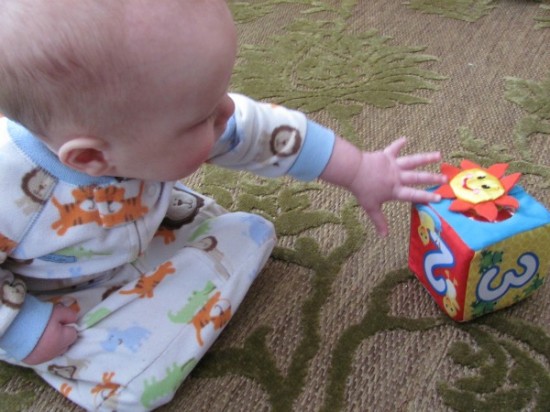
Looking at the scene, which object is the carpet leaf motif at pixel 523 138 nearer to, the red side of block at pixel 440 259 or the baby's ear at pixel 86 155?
the red side of block at pixel 440 259

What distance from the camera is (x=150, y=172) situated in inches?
22.5

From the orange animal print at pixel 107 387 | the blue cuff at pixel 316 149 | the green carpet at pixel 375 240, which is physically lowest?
the green carpet at pixel 375 240

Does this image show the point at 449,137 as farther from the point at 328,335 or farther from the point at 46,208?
the point at 46,208

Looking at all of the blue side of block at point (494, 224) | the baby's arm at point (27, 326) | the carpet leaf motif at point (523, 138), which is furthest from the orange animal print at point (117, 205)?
the carpet leaf motif at point (523, 138)

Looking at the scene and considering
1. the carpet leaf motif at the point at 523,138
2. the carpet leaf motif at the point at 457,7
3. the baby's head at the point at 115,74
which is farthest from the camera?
the carpet leaf motif at the point at 457,7

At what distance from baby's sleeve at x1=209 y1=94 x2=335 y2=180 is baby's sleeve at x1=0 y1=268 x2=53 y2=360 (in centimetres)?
26

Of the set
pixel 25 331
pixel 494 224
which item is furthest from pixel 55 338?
pixel 494 224

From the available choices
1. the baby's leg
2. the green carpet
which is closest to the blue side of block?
the green carpet

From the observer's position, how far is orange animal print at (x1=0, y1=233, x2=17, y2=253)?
0.58 meters

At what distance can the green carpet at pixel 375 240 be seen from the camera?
62 cm

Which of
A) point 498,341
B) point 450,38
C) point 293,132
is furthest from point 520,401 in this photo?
point 450,38

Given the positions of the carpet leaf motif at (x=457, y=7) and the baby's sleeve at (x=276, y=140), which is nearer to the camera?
the baby's sleeve at (x=276, y=140)

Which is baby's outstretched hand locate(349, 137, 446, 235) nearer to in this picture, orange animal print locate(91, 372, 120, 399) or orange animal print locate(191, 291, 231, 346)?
orange animal print locate(191, 291, 231, 346)

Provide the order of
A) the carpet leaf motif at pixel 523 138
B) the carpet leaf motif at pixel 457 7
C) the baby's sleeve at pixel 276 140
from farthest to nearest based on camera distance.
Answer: the carpet leaf motif at pixel 457 7 → the carpet leaf motif at pixel 523 138 → the baby's sleeve at pixel 276 140
